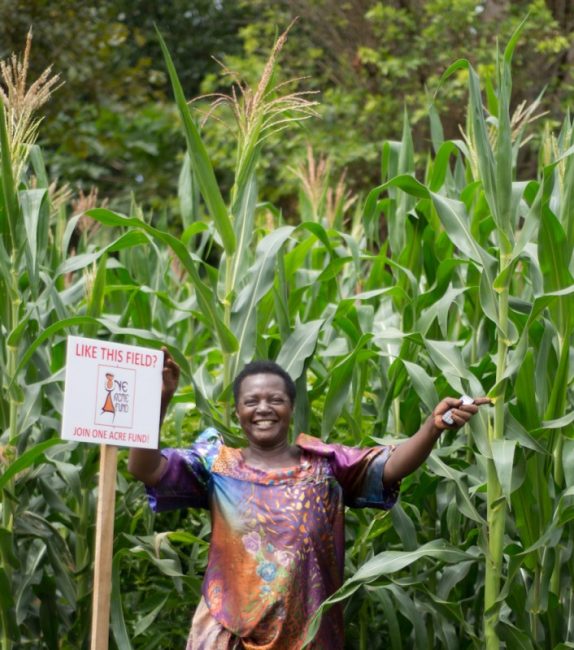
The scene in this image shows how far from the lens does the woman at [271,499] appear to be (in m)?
3.17

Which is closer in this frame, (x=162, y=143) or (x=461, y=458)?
(x=461, y=458)

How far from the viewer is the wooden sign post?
3078 mm

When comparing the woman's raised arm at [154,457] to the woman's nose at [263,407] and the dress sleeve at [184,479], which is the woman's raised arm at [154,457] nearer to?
the dress sleeve at [184,479]

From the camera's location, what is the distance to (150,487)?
10.8ft

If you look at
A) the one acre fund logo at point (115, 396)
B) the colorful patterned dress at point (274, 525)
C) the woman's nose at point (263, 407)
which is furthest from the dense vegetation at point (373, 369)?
the one acre fund logo at point (115, 396)

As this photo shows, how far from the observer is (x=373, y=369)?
176 inches

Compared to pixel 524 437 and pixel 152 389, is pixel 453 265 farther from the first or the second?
pixel 152 389

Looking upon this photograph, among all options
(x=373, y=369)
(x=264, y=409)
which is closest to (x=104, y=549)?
(x=264, y=409)

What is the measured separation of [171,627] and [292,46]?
7278 millimetres

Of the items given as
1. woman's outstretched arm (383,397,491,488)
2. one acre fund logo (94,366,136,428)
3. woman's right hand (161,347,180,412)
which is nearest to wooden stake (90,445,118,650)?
one acre fund logo (94,366,136,428)

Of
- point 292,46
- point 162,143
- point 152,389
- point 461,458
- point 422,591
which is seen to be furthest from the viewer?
point 162,143

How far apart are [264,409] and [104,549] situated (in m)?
0.57

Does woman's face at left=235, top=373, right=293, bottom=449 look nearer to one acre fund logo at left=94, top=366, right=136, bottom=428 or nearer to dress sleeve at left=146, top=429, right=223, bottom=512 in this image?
dress sleeve at left=146, top=429, right=223, bottom=512

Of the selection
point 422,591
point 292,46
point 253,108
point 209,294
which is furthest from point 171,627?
point 292,46
